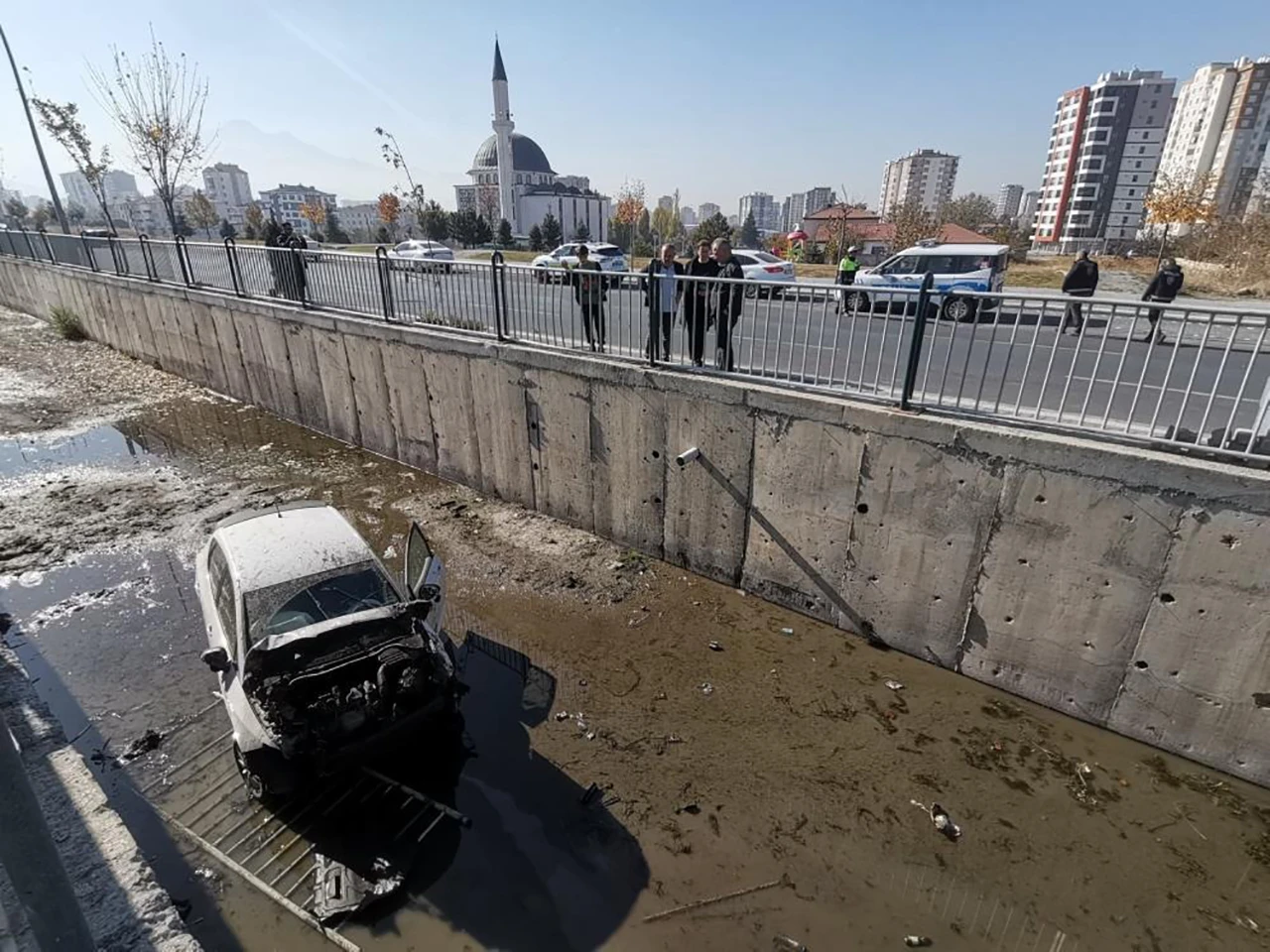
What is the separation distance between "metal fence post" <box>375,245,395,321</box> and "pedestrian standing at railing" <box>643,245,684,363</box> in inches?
182

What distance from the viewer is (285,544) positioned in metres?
4.57

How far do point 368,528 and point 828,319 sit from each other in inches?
246

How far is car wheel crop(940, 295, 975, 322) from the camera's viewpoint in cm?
479

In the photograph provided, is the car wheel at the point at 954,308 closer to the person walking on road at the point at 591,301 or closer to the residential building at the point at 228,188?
the person walking on road at the point at 591,301

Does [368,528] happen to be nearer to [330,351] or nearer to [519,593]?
[519,593]

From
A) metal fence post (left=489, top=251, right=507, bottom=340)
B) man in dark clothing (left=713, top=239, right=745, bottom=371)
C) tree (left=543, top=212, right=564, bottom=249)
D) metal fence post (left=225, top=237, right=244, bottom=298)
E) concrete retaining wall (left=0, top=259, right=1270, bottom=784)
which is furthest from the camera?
tree (left=543, top=212, right=564, bottom=249)

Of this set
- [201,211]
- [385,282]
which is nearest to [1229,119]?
[385,282]

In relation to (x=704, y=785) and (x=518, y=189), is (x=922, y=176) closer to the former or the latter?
(x=518, y=189)

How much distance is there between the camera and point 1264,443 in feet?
12.8

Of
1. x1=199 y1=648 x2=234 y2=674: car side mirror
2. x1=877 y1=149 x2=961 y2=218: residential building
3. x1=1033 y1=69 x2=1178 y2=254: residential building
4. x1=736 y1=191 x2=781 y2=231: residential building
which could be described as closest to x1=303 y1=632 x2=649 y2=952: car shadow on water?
x1=199 y1=648 x2=234 y2=674: car side mirror

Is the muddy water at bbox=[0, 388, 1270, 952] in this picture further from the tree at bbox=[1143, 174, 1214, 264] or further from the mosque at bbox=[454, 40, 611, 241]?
the mosque at bbox=[454, 40, 611, 241]

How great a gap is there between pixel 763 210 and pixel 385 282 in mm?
194107

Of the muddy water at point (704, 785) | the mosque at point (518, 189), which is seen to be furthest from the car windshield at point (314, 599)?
the mosque at point (518, 189)

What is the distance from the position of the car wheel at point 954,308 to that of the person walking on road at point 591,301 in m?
3.61
